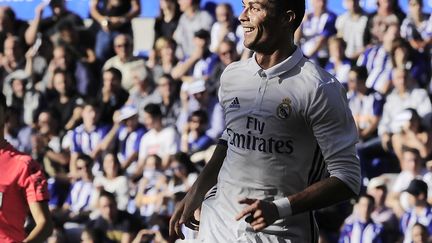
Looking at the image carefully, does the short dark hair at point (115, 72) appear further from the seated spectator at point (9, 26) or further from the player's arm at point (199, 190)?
the player's arm at point (199, 190)

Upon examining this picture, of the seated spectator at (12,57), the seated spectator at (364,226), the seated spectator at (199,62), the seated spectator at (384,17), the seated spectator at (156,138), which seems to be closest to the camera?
the seated spectator at (364,226)

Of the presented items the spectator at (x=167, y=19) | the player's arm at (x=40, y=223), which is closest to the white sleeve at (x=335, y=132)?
the player's arm at (x=40, y=223)

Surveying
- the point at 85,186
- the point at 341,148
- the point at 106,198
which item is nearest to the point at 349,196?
the point at 341,148

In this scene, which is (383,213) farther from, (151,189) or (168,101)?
(168,101)

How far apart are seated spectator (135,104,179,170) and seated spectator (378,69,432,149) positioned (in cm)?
230

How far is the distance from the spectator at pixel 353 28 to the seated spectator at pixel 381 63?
0.31 m

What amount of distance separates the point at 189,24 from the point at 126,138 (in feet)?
5.01

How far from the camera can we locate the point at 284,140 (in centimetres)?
492

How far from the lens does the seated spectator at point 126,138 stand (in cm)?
1336

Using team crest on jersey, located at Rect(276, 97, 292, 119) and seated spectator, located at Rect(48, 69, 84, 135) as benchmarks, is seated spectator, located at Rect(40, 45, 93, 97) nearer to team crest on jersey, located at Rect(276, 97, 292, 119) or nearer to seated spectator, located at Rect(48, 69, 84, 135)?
seated spectator, located at Rect(48, 69, 84, 135)

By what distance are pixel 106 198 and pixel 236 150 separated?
7330mm

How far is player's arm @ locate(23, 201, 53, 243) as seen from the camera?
19.7 ft

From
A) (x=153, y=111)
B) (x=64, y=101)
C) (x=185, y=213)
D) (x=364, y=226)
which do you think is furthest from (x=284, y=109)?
(x=64, y=101)

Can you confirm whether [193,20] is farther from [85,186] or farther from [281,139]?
[281,139]
